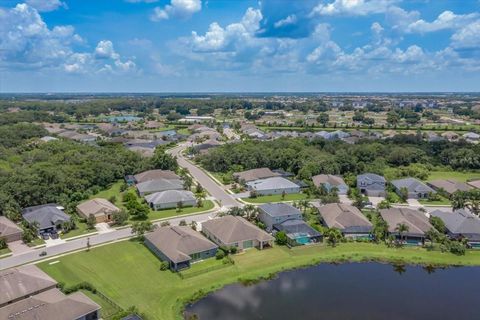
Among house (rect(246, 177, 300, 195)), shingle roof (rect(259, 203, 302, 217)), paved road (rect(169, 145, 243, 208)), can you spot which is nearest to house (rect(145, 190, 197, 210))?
paved road (rect(169, 145, 243, 208))

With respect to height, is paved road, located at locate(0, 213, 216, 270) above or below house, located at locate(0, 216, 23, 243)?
below

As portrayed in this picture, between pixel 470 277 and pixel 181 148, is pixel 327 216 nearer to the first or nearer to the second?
pixel 470 277

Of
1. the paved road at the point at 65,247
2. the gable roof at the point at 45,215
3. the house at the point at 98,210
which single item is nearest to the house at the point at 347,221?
the paved road at the point at 65,247

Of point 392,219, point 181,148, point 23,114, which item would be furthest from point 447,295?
point 23,114

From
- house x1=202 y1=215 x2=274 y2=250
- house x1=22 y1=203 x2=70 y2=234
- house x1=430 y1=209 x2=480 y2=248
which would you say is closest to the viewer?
house x1=202 y1=215 x2=274 y2=250

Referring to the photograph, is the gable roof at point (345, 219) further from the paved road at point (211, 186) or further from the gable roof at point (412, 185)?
the gable roof at point (412, 185)

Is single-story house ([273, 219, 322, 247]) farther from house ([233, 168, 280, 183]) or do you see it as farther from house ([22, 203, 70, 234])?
house ([22, 203, 70, 234])
